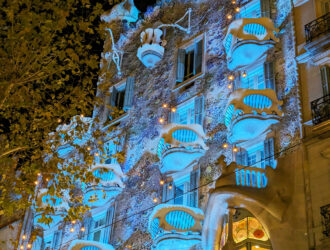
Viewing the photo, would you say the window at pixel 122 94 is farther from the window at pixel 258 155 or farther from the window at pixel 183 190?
the window at pixel 258 155

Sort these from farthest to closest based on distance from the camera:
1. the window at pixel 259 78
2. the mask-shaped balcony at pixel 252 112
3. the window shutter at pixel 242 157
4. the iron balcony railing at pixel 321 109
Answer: the window at pixel 259 78 < the window shutter at pixel 242 157 < the mask-shaped balcony at pixel 252 112 < the iron balcony railing at pixel 321 109

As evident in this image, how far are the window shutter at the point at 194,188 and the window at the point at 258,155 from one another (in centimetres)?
212

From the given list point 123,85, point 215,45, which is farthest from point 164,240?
point 123,85

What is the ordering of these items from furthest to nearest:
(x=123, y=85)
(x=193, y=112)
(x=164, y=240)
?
(x=123, y=85)
(x=193, y=112)
(x=164, y=240)

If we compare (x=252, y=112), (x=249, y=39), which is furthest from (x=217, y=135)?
(x=249, y=39)

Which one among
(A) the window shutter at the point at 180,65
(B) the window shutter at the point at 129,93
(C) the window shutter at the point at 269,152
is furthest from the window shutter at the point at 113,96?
(C) the window shutter at the point at 269,152

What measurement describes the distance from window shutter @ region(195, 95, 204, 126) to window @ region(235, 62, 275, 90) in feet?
6.12

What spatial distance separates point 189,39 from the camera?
1072 inches

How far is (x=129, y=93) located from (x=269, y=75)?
30.1ft

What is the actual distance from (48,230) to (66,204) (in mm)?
2052

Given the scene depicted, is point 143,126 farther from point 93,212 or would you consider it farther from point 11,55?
point 11,55

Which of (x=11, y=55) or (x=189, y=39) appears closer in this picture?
(x=11, y=55)

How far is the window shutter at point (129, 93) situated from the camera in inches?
1113

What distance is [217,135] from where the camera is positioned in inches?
878
